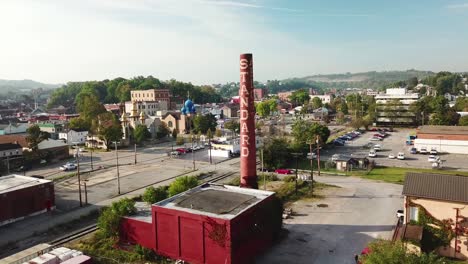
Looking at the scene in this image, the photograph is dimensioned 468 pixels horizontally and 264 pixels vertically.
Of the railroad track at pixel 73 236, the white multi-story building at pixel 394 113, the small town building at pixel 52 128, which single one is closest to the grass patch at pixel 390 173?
the railroad track at pixel 73 236

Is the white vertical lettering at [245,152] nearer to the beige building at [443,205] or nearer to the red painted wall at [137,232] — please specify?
the red painted wall at [137,232]

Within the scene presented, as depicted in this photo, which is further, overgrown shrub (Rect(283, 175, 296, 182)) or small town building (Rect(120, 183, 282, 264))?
overgrown shrub (Rect(283, 175, 296, 182))

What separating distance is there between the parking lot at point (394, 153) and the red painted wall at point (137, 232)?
36.9 metres

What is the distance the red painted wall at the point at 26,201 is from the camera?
32.1 m

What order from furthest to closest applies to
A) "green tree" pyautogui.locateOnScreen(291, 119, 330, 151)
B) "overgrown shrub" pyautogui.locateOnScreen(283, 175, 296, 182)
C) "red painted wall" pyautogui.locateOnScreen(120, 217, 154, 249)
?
"green tree" pyautogui.locateOnScreen(291, 119, 330, 151), "overgrown shrub" pyautogui.locateOnScreen(283, 175, 296, 182), "red painted wall" pyautogui.locateOnScreen(120, 217, 154, 249)

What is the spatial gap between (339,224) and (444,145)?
3907 cm

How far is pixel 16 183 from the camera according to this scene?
117ft

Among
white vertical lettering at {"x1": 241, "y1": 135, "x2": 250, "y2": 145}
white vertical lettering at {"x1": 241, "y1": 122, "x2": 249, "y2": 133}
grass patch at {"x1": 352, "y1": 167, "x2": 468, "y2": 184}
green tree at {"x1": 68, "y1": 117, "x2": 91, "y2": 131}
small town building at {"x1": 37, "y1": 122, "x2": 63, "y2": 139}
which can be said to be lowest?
grass patch at {"x1": 352, "y1": 167, "x2": 468, "y2": 184}

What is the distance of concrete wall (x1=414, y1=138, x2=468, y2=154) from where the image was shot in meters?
58.9

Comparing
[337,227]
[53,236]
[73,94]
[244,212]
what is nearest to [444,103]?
[337,227]

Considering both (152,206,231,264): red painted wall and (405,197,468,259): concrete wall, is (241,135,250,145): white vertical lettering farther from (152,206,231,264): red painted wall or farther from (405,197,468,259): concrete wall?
(405,197,468,259): concrete wall

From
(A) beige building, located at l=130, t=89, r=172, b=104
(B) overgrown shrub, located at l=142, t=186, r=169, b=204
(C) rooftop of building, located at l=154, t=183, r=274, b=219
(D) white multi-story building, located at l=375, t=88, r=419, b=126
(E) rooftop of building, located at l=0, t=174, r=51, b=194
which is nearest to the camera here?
(C) rooftop of building, located at l=154, t=183, r=274, b=219

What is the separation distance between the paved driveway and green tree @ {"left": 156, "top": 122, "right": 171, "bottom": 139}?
1933 inches

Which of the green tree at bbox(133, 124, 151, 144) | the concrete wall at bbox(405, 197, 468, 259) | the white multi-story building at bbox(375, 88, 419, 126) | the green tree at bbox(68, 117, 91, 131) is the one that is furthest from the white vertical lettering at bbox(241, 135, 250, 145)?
the white multi-story building at bbox(375, 88, 419, 126)
